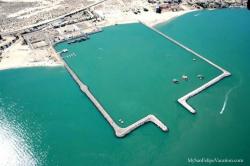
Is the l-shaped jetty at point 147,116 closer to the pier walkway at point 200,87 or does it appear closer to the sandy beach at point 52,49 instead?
the pier walkway at point 200,87

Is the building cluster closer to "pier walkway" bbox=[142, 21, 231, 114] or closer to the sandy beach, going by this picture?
the sandy beach

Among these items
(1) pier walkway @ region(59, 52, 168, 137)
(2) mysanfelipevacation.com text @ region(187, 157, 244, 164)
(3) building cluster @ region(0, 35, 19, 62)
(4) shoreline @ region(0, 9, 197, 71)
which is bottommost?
(2) mysanfelipevacation.com text @ region(187, 157, 244, 164)

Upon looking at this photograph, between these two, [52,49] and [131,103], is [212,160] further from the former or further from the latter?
[52,49]

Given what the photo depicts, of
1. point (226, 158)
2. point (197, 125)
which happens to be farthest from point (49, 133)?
point (226, 158)

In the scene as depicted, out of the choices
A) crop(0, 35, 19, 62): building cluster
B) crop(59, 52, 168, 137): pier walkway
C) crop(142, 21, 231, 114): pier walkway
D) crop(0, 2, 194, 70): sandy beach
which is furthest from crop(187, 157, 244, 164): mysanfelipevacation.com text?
crop(0, 35, 19, 62): building cluster

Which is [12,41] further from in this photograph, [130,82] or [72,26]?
[130,82]

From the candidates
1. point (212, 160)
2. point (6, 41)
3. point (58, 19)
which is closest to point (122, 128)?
point (212, 160)
